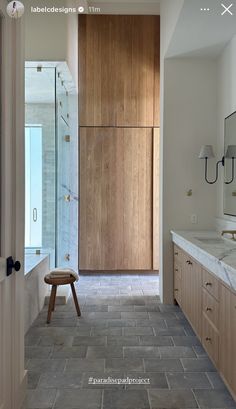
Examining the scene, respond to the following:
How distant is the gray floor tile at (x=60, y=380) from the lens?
2291 millimetres

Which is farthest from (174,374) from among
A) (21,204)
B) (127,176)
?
(127,176)

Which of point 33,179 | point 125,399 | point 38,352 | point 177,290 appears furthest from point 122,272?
point 125,399

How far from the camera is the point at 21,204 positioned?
2016 millimetres

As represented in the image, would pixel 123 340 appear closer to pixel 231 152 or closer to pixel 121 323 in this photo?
pixel 121 323

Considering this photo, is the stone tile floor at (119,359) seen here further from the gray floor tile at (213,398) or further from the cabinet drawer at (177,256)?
the cabinet drawer at (177,256)

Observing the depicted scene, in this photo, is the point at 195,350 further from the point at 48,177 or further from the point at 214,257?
the point at 48,177

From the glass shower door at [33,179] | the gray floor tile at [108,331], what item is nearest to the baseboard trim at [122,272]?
the glass shower door at [33,179]

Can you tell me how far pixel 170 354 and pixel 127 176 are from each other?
123 inches

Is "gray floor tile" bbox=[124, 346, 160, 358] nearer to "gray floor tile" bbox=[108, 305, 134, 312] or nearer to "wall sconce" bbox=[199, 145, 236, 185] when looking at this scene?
"gray floor tile" bbox=[108, 305, 134, 312]

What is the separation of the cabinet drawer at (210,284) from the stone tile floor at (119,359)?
0.61 meters

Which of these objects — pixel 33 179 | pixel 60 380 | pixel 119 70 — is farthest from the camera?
pixel 33 179

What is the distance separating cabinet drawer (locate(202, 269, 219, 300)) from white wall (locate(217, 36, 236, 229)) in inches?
41.3

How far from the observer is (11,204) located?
187cm

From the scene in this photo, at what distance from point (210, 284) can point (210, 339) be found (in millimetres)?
395
